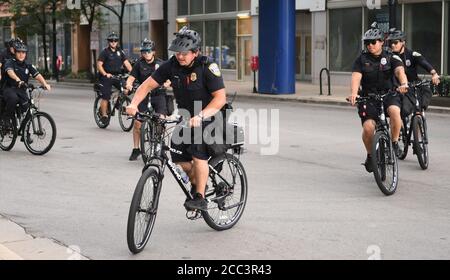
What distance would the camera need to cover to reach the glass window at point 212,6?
123 feet

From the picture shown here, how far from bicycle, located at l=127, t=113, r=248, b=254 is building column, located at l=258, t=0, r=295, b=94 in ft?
62.4

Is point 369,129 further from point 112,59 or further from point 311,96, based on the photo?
point 311,96

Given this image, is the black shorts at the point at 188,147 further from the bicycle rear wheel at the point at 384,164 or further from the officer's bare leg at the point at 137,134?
the officer's bare leg at the point at 137,134

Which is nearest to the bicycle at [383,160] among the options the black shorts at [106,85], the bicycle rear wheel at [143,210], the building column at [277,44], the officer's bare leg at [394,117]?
the officer's bare leg at [394,117]

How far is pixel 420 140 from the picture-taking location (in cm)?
995

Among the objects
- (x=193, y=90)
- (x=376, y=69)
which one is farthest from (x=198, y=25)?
(x=193, y=90)

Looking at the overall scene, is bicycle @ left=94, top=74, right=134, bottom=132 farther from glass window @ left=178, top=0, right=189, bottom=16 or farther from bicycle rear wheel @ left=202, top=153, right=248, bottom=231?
glass window @ left=178, top=0, right=189, bottom=16

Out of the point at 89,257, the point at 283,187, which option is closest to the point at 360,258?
the point at 89,257

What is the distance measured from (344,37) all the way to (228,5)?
8.04 m

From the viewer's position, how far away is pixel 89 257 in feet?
19.5

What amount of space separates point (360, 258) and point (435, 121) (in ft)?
38.3

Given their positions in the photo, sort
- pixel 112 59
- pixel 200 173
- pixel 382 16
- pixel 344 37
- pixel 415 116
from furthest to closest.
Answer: pixel 344 37 → pixel 382 16 → pixel 112 59 → pixel 415 116 → pixel 200 173

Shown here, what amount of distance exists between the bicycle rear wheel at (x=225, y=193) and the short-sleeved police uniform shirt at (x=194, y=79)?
578 millimetres
